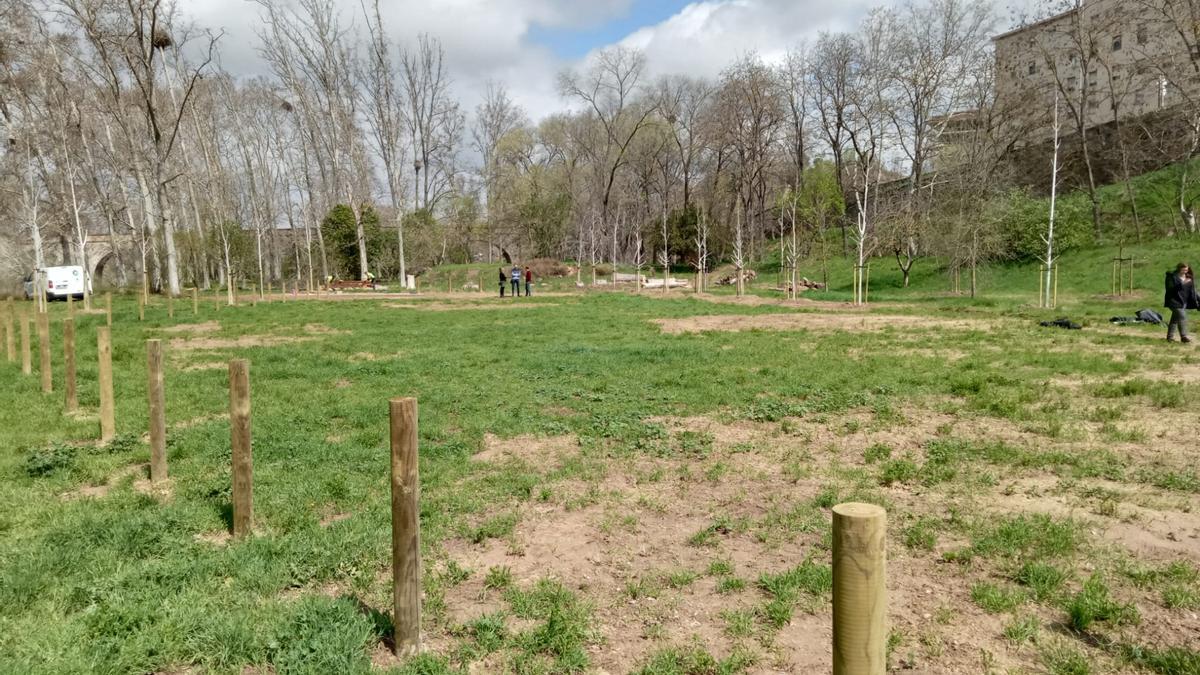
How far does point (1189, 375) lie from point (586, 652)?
10.5 m

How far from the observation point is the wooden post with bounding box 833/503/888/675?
5.78ft

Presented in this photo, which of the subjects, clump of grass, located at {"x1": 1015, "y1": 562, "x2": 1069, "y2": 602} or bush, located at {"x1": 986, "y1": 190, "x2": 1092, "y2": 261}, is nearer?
clump of grass, located at {"x1": 1015, "y1": 562, "x2": 1069, "y2": 602}

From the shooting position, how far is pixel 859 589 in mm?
1816

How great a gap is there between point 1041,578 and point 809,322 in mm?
15092

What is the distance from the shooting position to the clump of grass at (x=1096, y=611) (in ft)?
11.0

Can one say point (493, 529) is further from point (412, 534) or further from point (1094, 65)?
point (1094, 65)

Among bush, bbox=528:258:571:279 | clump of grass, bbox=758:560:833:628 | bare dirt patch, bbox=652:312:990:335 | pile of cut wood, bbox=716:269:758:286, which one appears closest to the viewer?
clump of grass, bbox=758:560:833:628

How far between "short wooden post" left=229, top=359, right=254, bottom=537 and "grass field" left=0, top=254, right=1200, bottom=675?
21cm

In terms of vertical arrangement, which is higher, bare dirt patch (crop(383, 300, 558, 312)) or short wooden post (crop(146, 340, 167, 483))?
bare dirt patch (crop(383, 300, 558, 312))

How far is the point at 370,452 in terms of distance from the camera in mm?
6430

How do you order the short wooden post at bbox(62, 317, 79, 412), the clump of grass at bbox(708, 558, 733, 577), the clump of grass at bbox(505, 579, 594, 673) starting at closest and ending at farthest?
1. the clump of grass at bbox(505, 579, 594, 673)
2. the clump of grass at bbox(708, 558, 733, 577)
3. the short wooden post at bbox(62, 317, 79, 412)

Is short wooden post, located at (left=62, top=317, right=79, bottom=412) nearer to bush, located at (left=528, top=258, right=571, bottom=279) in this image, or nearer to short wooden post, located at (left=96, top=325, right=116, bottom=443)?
short wooden post, located at (left=96, top=325, right=116, bottom=443)

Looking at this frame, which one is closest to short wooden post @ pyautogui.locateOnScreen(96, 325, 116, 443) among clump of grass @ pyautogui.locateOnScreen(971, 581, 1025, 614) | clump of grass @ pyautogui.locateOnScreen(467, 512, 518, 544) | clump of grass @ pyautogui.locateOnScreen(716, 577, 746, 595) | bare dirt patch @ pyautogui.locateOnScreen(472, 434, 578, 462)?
bare dirt patch @ pyautogui.locateOnScreen(472, 434, 578, 462)

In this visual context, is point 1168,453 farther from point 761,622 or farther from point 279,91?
point 279,91
